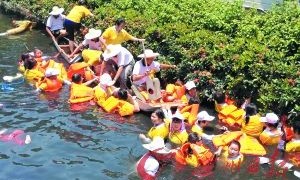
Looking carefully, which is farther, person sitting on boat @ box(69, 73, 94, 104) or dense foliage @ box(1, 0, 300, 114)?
person sitting on boat @ box(69, 73, 94, 104)

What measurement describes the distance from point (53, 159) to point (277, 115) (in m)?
5.90

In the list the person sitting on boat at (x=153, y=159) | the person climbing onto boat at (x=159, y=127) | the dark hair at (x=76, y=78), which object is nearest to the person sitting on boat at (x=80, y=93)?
the dark hair at (x=76, y=78)

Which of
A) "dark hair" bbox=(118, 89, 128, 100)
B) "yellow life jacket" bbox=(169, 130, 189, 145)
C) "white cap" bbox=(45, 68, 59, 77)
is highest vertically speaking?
"yellow life jacket" bbox=(169, 130, 189, 145)

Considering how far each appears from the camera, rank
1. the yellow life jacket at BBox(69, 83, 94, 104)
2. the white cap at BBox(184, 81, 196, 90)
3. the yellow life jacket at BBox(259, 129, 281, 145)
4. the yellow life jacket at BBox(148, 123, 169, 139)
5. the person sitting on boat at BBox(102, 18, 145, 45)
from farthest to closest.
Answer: the person sitting on boat at BBox(102, 18, 145, 45) → the yellow life jacket at BBox(69, 83, 94, 104) → the white cap at BBox(184, 81, 196, 90) → the yellow life jacket at BBox(259, 129, 281, 145) → the yellow life jacket at BBox(148, 123, 169, 139)

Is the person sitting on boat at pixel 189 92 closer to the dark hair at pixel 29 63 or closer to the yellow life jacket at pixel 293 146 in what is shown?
the yellow life jacket at pixel 293 146

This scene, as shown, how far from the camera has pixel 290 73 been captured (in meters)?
14.1

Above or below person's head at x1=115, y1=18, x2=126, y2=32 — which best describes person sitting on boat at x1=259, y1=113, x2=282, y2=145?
below

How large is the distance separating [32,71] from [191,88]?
18.8 feet

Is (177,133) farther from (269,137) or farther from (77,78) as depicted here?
(77,78)

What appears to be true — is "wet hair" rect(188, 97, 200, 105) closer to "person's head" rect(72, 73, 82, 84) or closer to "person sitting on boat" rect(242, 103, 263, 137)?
"person sitting on boat" rect(242, 103, 263, 137)

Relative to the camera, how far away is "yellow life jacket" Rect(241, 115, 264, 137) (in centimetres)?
1368

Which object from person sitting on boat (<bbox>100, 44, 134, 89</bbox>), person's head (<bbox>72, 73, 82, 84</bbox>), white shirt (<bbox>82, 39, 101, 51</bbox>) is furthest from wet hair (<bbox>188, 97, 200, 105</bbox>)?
white shirt (<bbox>82, 39, 101, 51</bbox>)

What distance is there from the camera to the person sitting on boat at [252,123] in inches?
539

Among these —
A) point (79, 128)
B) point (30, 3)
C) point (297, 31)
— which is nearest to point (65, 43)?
point (30, 3)
